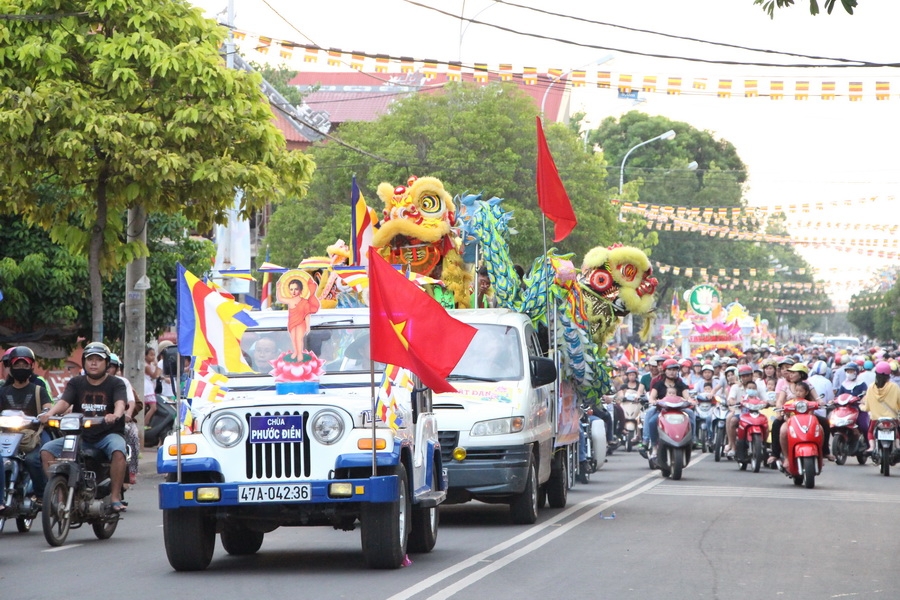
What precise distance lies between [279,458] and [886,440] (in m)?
15.7

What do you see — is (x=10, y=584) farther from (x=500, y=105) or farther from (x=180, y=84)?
(x=500, y=105)

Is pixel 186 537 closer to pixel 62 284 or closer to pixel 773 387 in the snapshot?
pixel 62 284

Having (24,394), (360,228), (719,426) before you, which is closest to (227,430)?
(24,394)

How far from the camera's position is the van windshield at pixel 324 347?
1164 centimetres

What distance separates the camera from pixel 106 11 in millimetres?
18016

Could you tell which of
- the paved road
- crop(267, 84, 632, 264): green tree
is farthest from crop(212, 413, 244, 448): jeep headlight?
crop(267, 84, 632, 264): green tree

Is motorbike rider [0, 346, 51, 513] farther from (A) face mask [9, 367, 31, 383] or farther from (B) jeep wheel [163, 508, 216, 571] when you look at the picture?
(B) jeep wheel [163, 508, 216, 571]

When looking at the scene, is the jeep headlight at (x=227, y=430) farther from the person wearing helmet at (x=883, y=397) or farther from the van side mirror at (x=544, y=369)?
the person wearing helmet at (x=883, y=397)

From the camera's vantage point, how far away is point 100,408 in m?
13.1

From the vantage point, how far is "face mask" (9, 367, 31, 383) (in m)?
13.6

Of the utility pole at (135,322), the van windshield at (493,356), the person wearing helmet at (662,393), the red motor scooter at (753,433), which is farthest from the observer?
the red motor scooter at (753,433)

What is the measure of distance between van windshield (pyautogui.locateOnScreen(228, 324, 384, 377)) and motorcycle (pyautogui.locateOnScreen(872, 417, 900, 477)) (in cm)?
1428

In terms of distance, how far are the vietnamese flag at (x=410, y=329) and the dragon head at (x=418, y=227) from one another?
685 cm

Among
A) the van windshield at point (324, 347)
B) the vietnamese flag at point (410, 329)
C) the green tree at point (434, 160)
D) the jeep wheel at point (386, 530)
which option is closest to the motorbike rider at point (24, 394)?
the van windshield at point (324, 347)
